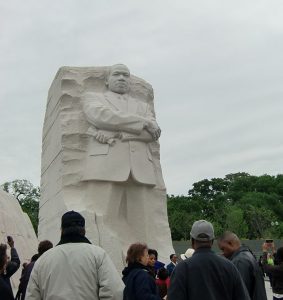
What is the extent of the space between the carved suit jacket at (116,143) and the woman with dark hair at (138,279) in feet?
14.8

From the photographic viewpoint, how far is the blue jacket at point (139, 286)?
2.91 m

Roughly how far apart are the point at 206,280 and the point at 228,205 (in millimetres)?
33993

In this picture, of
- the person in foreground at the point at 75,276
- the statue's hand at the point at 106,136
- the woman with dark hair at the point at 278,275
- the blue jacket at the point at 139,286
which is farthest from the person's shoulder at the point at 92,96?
the person in foreground at the point at 75,276

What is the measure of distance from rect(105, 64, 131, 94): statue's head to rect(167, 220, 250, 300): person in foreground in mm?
5678

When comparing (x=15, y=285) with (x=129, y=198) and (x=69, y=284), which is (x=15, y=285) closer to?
(x=129, y=198)

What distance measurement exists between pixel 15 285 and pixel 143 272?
17.0ft

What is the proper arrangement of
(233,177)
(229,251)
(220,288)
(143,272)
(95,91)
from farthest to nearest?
(233,177)
(95,91)
(229,251)
(143,272)
(220,288)

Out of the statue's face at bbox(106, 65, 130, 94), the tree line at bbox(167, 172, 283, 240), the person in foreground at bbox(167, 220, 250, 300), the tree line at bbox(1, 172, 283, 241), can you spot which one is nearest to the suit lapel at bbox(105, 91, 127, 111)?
the statue's face at bbox(106, 65, 130, 94)

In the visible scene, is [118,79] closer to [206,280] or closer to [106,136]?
[106,136]

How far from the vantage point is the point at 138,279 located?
296cm

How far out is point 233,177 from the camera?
136ft

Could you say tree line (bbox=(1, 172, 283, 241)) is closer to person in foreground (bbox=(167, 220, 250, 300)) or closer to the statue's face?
the statue's face

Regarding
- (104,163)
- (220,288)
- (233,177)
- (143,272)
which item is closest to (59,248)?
(143,272)

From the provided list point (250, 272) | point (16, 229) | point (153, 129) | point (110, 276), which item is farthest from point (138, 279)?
point (16, 229)
